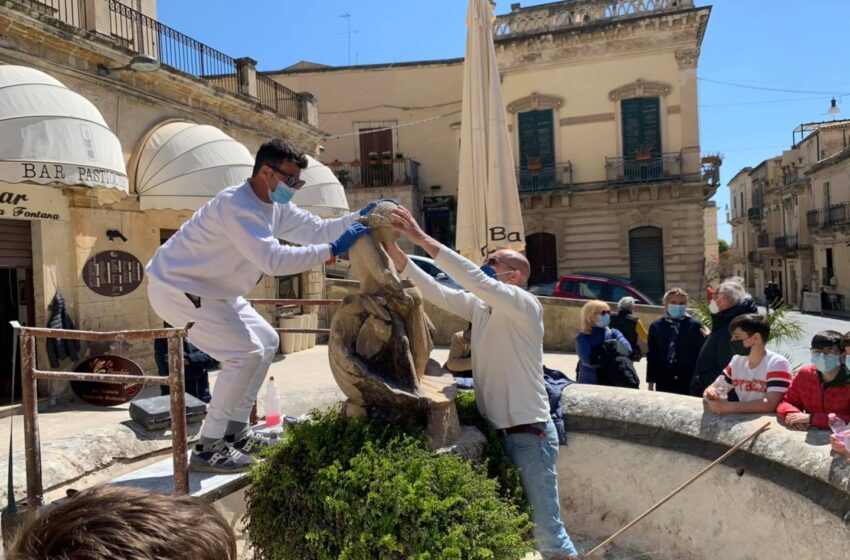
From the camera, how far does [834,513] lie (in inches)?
123

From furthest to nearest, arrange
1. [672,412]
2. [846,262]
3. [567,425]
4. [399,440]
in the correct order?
[846,262] < [567,425] < [672,412] < [399,440]

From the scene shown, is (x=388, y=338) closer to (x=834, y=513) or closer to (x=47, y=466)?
(x=47, y=466)

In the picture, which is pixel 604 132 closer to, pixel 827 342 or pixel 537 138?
pixel 537 138

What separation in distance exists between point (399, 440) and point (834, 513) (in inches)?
84.8

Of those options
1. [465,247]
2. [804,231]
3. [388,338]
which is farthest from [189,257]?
[804,231]

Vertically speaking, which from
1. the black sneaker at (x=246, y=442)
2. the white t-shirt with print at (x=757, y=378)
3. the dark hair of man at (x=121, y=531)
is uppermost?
the dark hair of man at (x=121, y=531)

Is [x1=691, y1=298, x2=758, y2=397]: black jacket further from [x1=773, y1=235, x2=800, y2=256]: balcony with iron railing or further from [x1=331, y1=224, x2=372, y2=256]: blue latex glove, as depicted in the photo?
[x1=773, y1=235, x2=800, y2=256]: balcony with iron railing

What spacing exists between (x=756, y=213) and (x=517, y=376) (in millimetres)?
54065

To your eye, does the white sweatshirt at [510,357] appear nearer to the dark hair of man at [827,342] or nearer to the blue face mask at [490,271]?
the blue face mask at [490,271]

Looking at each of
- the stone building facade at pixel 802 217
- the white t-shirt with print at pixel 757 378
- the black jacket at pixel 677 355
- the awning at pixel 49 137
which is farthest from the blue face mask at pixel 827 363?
the stone building facade at pixel 802 217

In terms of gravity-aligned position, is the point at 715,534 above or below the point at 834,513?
below

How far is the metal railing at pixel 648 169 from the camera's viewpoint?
22.8 meters

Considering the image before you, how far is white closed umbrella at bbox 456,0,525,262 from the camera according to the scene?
27.0 feet

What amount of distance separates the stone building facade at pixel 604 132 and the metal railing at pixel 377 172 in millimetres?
396
